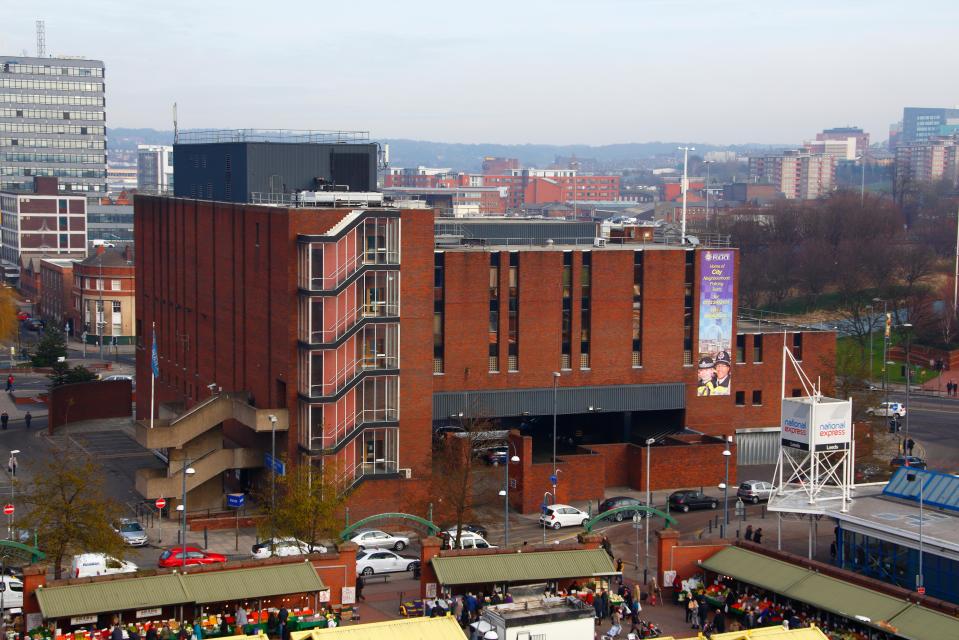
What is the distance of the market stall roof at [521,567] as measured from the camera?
4997cm

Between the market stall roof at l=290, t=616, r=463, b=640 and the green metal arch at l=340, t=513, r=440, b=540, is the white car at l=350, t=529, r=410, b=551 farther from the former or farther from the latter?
the market stall roof at l=290, t=616, r=463, b=640

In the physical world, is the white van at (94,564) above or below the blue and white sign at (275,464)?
below

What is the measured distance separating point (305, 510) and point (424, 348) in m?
14.5

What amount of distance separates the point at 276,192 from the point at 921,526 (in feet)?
126

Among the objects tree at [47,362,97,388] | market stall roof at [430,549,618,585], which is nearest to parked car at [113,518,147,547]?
market stall roof at [430,549,618,585]

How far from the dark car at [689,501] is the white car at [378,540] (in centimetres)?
1436

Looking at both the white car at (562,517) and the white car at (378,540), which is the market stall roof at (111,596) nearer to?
the white car at (378,540)

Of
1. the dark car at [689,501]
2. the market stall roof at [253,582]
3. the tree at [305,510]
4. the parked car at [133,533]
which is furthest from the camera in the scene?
the dark car at [689,501]

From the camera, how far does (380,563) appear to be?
5703 centimetres

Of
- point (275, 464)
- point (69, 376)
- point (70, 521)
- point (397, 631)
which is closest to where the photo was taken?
point (397, 631)

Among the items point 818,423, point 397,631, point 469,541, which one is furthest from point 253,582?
point 818,423

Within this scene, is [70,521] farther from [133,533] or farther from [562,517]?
[562,517]

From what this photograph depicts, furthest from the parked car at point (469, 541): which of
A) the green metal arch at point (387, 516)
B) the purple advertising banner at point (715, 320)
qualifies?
the purple advertising banner at point (715, 320)

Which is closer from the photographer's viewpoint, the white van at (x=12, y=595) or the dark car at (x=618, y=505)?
the white van at (x=12, y=595)
